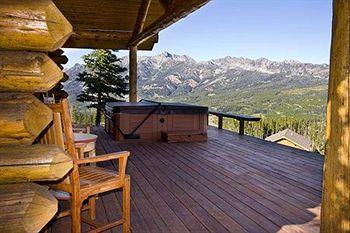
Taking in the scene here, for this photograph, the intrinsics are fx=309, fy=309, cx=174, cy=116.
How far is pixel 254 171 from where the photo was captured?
437cm

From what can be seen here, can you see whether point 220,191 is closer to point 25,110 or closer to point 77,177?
point 77,177

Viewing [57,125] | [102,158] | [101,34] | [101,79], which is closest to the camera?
[57,125]

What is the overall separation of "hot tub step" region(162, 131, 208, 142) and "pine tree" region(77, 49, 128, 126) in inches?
335

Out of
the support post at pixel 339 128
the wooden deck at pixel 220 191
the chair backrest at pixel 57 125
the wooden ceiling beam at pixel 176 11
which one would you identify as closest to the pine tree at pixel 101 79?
the wooden ceiling beam at pixel 176 11

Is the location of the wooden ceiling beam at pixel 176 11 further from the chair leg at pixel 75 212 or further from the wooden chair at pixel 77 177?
the chair leg at pixel 75 212

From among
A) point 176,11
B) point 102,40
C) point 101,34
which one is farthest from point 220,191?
point 102,40

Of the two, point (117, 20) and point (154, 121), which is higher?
point (117, 20)

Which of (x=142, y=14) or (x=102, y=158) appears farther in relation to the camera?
(x=142, y=14)

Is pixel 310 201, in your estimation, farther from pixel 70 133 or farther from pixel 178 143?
pixel 178 143

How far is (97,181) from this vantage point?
2250 mm

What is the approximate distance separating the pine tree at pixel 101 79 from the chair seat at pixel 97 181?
12443 millimetres

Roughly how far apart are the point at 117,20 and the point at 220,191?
6974 millimetres

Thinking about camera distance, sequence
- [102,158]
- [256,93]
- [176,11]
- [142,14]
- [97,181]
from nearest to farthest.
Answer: [102,158]
[97,181]
[176,11]
[142,14]
[256,93]

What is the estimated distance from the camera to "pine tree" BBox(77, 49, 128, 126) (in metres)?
15.2
